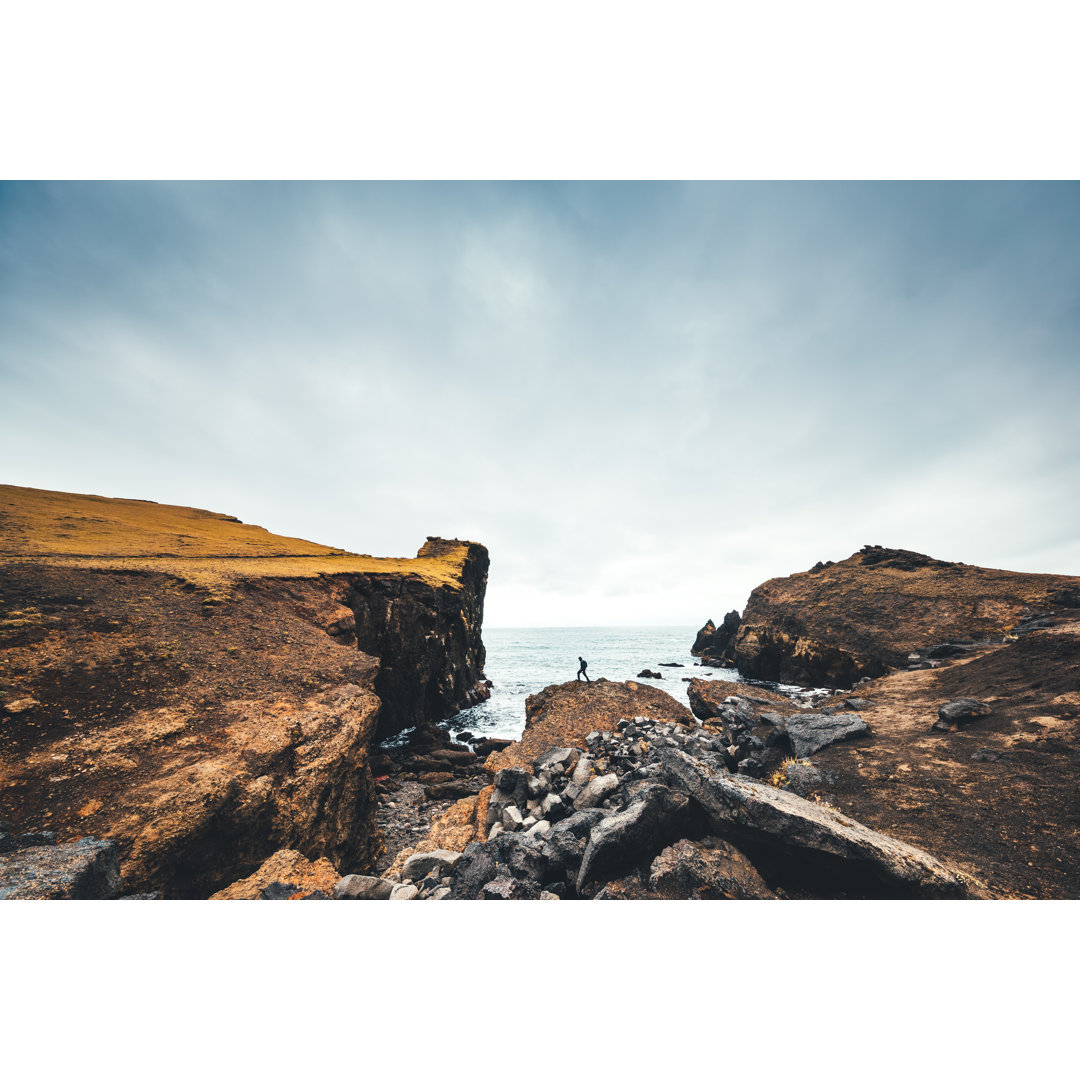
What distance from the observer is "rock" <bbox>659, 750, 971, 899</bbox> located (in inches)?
119

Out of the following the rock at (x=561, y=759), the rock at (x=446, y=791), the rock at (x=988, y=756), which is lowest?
the rock at (x=446, y=791)

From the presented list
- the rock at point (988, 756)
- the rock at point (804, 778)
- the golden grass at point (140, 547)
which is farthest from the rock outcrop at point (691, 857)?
the golden grass at point (140, 547)

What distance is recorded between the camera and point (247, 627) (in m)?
8.27

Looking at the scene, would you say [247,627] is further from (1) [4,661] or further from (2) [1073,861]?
(2) [1073,861]

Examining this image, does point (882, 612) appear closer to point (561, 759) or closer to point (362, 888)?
point (561, 759)

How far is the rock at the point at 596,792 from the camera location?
4.98 m

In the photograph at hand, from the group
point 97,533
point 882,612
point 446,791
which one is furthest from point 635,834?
point 882,612

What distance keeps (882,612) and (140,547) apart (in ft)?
101

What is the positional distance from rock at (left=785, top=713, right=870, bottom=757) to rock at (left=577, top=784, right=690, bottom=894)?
5.27 metres

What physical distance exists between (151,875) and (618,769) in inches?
230

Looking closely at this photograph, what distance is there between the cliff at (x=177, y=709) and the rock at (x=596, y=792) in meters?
3.90

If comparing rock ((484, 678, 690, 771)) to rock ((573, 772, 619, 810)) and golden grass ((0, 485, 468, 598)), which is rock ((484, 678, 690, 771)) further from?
golden grass ((0, 485, 468, 598))

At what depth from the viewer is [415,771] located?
11.2m

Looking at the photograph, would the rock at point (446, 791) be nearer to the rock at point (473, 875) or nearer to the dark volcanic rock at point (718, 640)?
the rock at point (473, 875)
